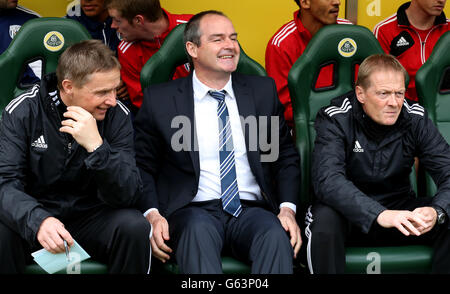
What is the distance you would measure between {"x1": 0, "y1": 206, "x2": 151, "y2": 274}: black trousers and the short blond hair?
0.54 m

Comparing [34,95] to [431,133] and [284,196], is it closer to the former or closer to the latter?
[284,196]

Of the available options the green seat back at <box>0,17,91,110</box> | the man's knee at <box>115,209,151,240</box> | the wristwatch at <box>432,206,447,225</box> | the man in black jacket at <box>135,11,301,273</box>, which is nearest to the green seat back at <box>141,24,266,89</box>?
the man in black jacket at <box>135,11,301,273</box>

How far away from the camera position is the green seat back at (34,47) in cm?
316

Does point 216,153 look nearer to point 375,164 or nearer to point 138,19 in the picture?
point 375,164

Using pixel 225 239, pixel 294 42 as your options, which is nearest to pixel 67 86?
pixel 225 239

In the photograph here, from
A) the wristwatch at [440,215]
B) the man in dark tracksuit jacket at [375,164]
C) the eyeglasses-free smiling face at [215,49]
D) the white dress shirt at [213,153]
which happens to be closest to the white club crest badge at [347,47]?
the man in dark tracksuit jacket at [375,164]

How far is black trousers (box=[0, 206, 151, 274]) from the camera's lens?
2572mm

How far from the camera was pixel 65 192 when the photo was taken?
110 inches

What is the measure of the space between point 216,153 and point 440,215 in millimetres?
932

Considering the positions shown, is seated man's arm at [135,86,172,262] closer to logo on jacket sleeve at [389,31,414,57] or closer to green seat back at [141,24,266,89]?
green seat back at [141,24,266,89]

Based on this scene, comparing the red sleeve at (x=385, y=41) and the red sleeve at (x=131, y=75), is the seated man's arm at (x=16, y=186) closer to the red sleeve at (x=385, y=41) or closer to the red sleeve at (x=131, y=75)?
the red sleeve at (x=131, y=75)

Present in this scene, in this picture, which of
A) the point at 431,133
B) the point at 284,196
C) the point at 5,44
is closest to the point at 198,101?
the point at 284,196

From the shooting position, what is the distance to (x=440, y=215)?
Result: 2754 mm
